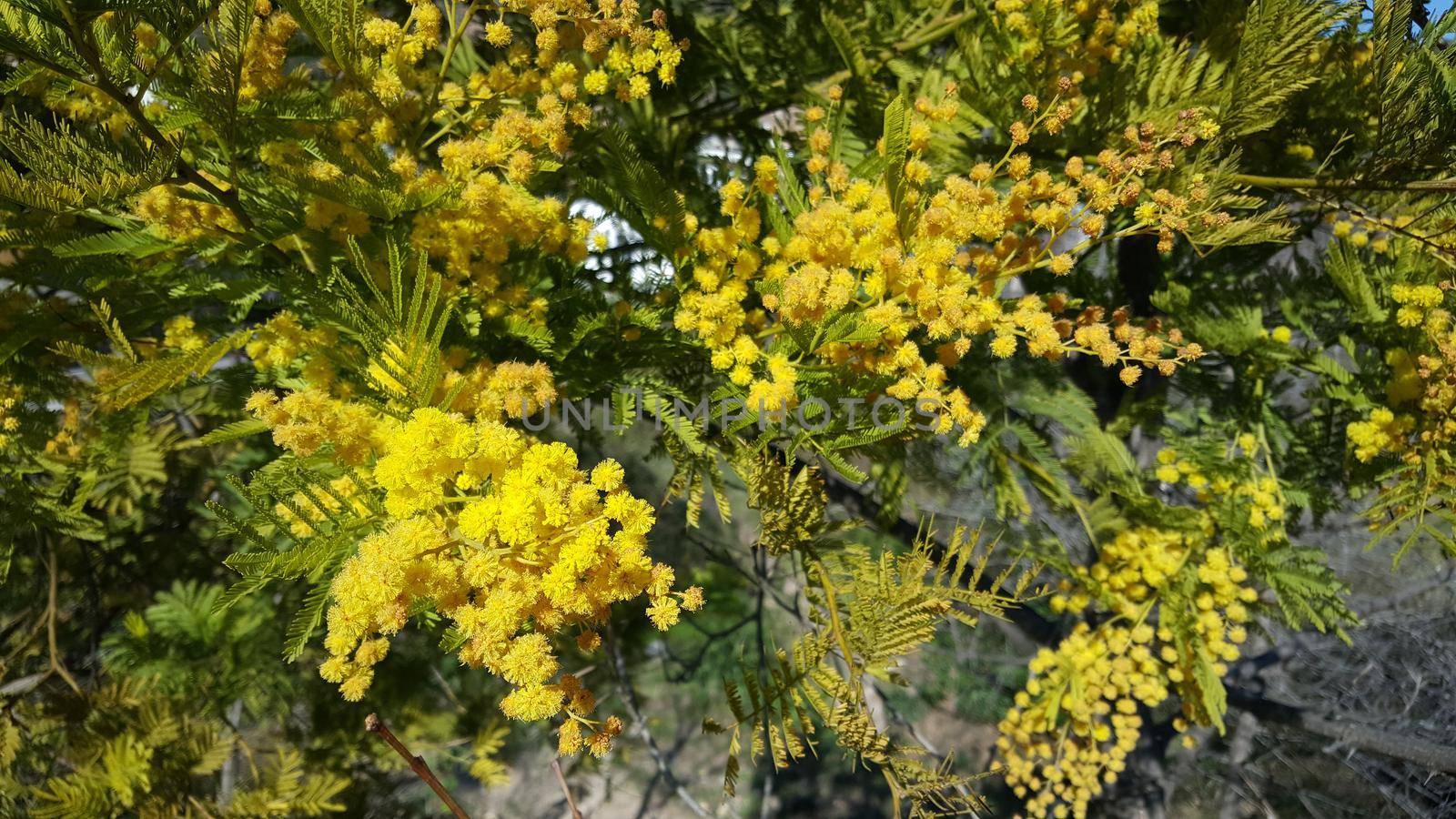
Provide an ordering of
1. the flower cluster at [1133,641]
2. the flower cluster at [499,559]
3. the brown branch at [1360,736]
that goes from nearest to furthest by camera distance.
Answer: the flower cluster at [499,559]
the flower cluster at [1133,641]
the brown branch at [1360,736]

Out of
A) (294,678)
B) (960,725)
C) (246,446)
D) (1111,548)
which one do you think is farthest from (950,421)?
(960,725)

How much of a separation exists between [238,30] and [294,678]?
5.55 feet

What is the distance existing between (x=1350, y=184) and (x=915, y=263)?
0.67 metres

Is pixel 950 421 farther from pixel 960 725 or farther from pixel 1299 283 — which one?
pixel 960 725

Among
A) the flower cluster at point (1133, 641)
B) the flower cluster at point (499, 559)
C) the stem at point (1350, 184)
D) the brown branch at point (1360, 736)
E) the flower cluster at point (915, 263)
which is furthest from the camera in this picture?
the brown branch at point (1360, 736)

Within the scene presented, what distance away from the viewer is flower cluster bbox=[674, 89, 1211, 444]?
81 centimetres

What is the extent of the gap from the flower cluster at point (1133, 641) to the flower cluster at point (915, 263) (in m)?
0.58

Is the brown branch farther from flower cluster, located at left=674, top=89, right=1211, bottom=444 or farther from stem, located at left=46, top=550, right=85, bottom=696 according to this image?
stem, located at left=46, top=550, right=85, bottom=696

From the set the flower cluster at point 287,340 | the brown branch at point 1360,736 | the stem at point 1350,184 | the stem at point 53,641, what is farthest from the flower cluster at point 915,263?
the brown branch at point 1360,736

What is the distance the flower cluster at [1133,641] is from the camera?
52.7 inches

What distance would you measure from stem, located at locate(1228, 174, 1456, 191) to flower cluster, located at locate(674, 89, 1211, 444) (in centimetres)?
12

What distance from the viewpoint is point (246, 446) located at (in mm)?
1692

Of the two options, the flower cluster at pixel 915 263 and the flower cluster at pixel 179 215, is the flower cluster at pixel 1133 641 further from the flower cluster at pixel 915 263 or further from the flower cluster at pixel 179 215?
the flower cluster at pixel 179 215

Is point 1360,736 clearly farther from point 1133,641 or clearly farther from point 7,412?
point 7,412
